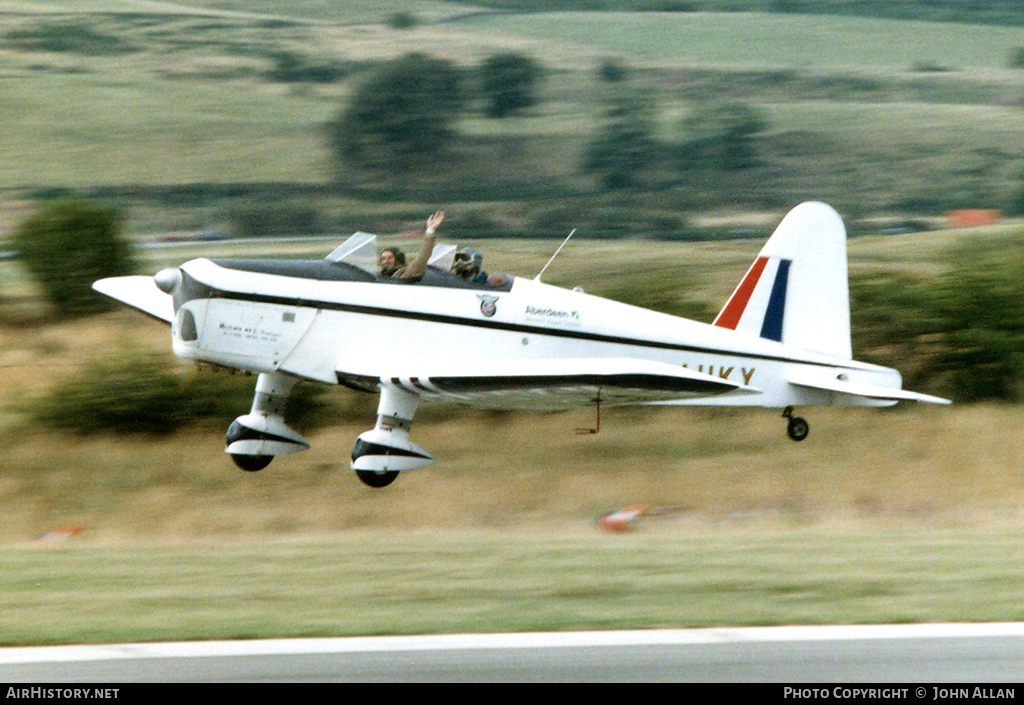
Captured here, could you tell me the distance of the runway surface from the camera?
18.6 feet

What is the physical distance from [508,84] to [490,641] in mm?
53498

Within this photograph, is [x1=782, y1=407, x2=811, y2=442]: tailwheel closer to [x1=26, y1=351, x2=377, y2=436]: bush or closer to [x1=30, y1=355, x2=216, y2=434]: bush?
[x1=26, y1=351, x2=377, y2=436]: bush

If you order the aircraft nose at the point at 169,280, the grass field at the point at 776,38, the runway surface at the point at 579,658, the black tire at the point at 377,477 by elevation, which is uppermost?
the grass field at the point at 776,38

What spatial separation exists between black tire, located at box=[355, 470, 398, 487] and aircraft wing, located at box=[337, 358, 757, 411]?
0.86 m

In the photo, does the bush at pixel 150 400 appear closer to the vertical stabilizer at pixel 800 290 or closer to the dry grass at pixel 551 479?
the dry grass at pixel 551 479

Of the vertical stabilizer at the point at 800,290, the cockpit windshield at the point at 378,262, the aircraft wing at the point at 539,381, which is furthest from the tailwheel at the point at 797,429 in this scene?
the cockpit windshield at the point at 378,262

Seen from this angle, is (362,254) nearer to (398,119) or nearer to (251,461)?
(251,461)

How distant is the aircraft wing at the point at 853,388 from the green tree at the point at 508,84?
4432 centimetres

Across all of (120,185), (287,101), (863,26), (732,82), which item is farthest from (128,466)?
(863,26)

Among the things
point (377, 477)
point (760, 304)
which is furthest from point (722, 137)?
point (377, 477)

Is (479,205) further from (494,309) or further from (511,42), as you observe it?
(494,309)

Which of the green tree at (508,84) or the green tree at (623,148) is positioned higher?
the green tree at (508,84)

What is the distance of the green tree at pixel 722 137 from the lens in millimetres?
51500

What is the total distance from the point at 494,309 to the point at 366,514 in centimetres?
241
